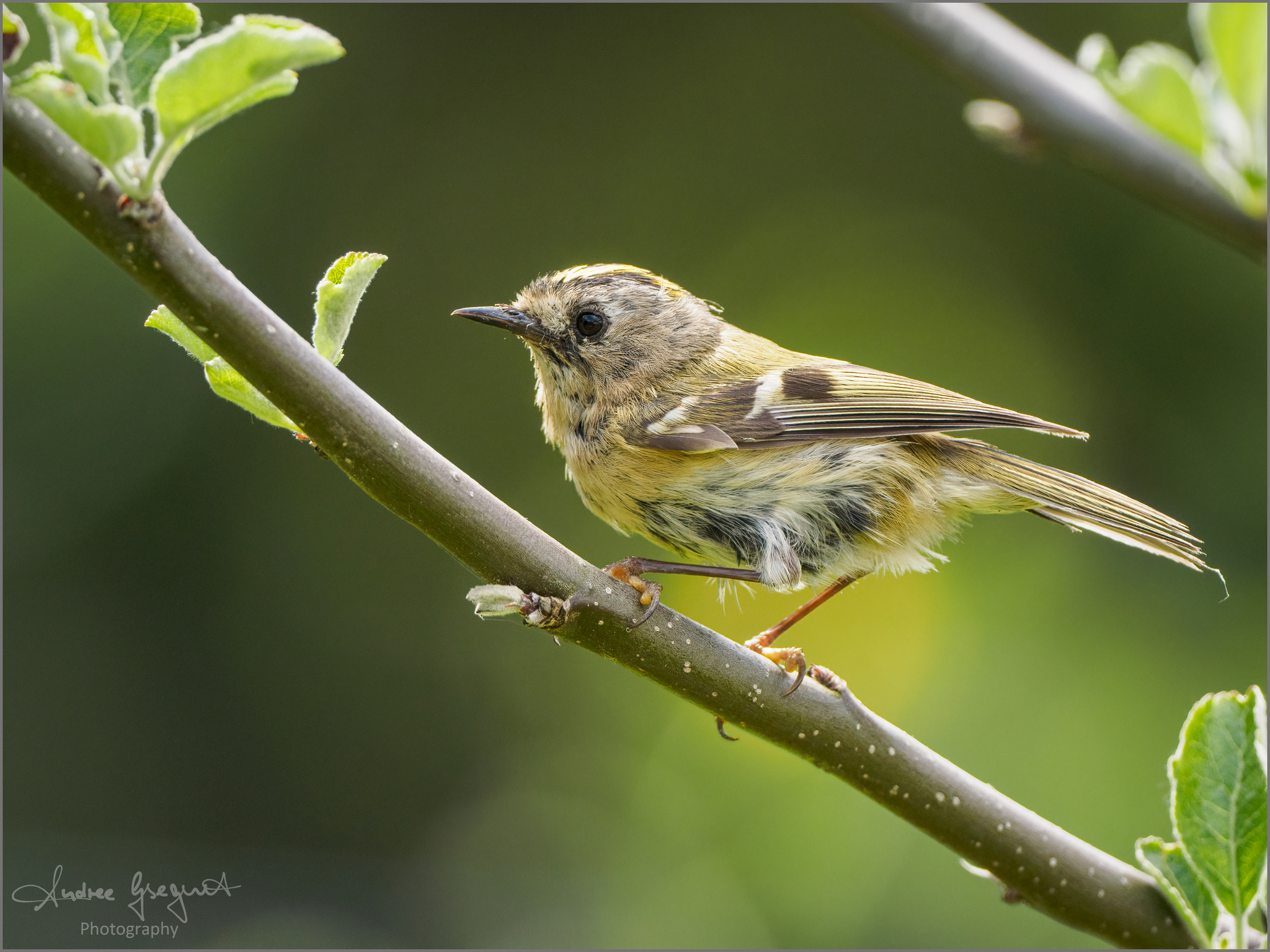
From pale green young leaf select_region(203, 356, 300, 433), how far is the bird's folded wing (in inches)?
45.9

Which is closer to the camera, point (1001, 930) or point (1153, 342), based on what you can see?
point (1001, 930)

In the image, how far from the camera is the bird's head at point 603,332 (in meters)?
2.69

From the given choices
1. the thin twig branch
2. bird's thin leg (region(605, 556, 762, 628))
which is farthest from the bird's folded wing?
the thin twig branch

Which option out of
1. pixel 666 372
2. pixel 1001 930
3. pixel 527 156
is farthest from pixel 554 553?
pixel 527 156

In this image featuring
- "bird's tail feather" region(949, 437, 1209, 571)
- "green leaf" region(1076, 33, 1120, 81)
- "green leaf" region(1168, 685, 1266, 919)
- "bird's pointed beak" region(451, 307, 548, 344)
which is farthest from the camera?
"bird's pointed beak" region(451, 307, 548, 344)

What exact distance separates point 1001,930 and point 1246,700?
273 cm

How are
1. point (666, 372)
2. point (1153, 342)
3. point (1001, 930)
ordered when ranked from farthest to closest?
point (1153, 342) → point (1001, 930) → point (666, 372)

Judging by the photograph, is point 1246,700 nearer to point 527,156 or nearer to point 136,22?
point 136,22

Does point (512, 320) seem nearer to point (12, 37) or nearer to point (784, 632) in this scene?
point (784, 632)

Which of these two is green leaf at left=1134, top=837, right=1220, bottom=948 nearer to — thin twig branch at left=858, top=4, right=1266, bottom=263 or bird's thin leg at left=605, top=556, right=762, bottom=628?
bird's thin leg at left=605, top=556, right=762, bottom=628

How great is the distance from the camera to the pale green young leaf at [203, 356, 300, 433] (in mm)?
1322

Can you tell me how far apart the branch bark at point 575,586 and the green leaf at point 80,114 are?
89 millimetres

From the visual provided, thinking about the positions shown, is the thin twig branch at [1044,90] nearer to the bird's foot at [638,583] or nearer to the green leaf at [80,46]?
the bird's foot at [638,583]

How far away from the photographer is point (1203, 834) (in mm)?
1479
